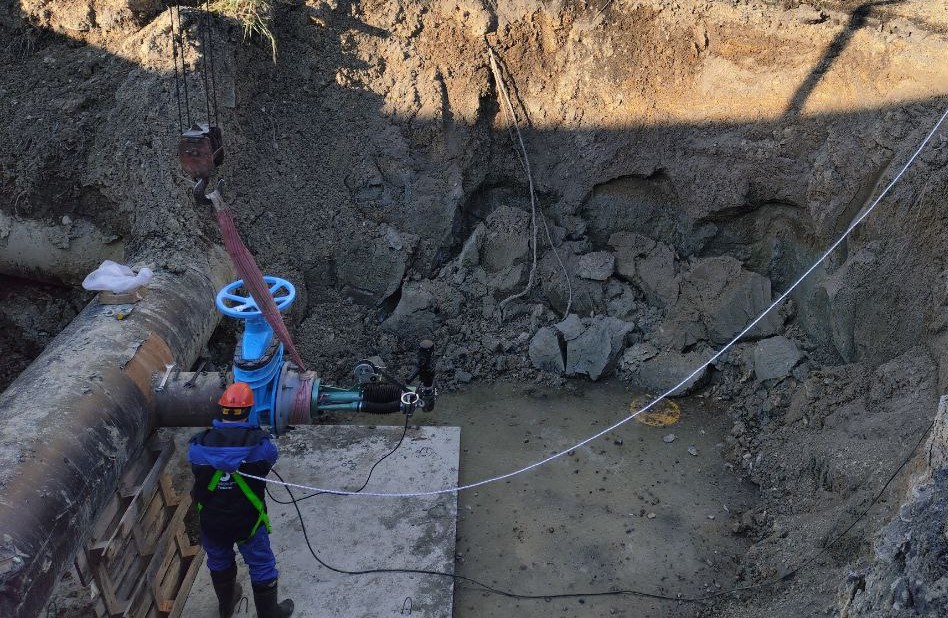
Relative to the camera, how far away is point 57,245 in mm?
6406

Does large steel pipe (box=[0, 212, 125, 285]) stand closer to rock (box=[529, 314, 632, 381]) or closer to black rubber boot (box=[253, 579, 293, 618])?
black rubber boot (box=[253, 579, 293, 618])

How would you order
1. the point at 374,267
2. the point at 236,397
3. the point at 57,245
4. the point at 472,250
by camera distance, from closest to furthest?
the point at 236,397 → the point at 57,245 → the point at 374,267 → the point at 472,250

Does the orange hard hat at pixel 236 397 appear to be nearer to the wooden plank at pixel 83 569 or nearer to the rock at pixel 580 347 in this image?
the wooden plank at pixel 83 569

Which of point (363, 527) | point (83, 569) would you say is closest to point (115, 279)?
point (83, 569)

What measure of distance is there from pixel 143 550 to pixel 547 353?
160 inches

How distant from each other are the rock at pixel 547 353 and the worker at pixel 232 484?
3.53 metres

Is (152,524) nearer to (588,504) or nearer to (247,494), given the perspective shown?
(247,494)

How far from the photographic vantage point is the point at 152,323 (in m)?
4.86

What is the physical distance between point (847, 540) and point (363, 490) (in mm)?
3438

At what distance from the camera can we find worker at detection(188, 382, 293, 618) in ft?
13.2

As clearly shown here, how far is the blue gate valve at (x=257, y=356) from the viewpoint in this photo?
4.40 m

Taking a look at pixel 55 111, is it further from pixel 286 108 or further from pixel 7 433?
pixel 7 433

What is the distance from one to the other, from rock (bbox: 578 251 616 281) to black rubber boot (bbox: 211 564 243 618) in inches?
178

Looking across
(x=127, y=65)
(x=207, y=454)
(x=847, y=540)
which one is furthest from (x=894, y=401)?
(x=127, y=65)
